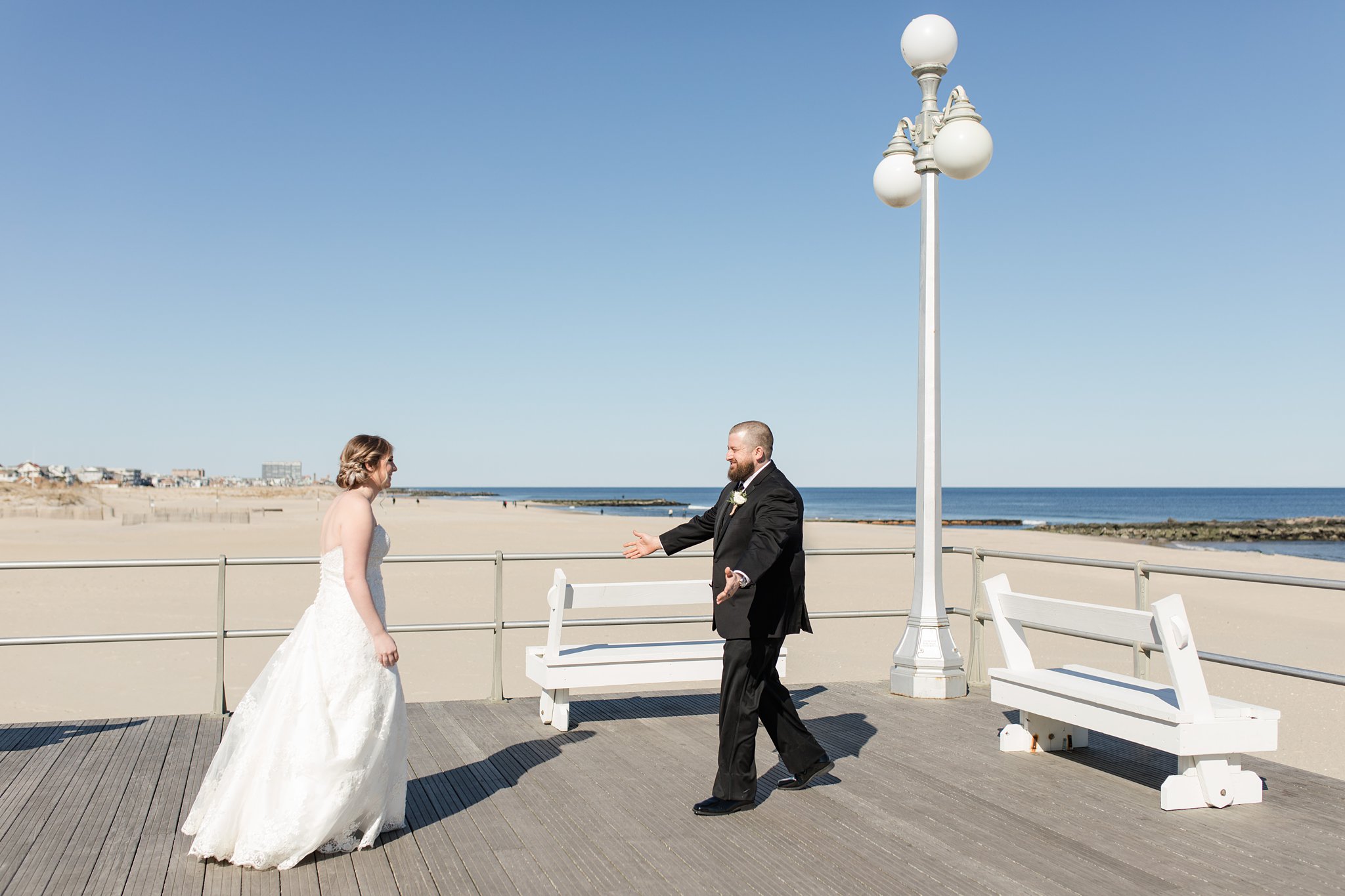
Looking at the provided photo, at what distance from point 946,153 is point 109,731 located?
6444 millimetres

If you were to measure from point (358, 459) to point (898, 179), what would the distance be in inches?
205

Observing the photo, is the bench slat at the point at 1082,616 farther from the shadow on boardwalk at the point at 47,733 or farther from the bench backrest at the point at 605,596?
the shadow on boardwalk at the point at 47,733

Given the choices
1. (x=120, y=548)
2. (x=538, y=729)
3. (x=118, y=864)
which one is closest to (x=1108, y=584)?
(x=538, y=729)

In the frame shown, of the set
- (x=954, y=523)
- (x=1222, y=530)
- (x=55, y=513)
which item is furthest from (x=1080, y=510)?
(x=55, y=513)

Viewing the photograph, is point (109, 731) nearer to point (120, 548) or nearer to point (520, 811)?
point (520, 811)

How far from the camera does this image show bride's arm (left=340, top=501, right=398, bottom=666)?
12.6 feet

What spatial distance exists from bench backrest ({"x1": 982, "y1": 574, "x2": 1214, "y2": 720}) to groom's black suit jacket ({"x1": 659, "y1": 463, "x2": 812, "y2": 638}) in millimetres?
1343

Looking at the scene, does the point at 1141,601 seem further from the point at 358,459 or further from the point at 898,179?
the point at 358,459

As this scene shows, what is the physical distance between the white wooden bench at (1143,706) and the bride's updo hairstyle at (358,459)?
3210 millimetres

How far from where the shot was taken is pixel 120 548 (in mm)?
27031

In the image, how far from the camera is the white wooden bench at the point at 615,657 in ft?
19.6

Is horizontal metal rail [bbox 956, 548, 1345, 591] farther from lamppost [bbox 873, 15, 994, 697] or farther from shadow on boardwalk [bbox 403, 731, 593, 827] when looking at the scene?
shadow on boardwalk [bbox 403, 731, 593, 827]

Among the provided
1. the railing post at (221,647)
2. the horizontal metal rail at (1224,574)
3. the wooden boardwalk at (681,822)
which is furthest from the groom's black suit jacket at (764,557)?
the railing post at (221,647)

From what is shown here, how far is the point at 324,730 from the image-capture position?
3.85 m
